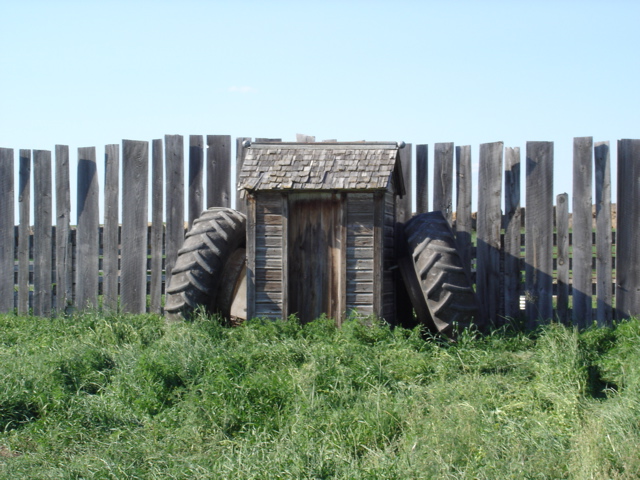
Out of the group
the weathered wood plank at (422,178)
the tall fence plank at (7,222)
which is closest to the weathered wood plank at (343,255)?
the weathered wood plank at (422,178)

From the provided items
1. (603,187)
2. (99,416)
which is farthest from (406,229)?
(99,416)

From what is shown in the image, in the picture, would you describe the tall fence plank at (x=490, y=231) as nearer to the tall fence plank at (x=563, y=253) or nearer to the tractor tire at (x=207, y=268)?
the tall fence plank at (x=563, y=253)

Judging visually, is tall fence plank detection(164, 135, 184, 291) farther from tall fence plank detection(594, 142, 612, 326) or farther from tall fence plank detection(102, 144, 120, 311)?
tall fence plank detection(594, 142, 612, 326)

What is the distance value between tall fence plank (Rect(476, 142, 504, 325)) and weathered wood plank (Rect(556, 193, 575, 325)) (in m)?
0.72

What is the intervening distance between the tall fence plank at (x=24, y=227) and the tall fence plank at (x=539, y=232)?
677cm

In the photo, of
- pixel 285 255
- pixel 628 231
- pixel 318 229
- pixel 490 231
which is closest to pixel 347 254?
pixel 318 229

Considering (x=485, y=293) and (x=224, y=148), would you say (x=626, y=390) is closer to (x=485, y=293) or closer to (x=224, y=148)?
(x=485, y=293)

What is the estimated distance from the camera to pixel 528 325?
820cm

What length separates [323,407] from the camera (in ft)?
15.1

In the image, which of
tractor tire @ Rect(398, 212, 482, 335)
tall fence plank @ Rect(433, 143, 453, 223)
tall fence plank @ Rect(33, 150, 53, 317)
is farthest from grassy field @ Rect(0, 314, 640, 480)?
tall fence plank @ Rect(33, 150, 53, 317)

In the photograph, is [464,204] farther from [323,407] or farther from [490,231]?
[323,407]

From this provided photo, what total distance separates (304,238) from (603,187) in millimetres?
3745

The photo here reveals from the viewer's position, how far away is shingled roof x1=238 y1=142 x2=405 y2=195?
7125 millimetres

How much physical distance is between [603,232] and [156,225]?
566cm
